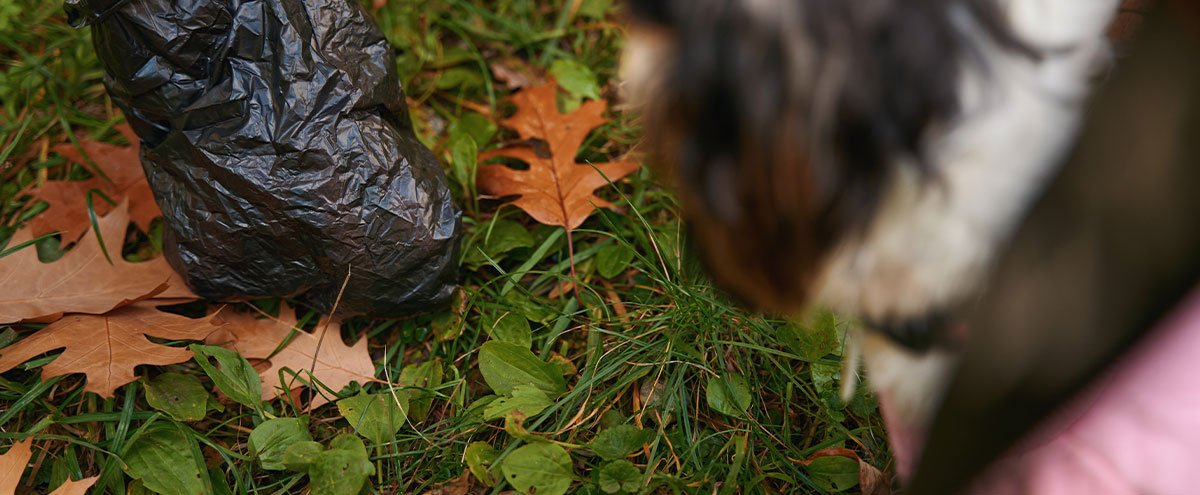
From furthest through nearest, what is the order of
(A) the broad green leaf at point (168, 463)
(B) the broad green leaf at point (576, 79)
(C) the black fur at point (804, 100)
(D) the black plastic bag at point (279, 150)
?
(B) the broad green leaf at point (576, 79), (A) the broad green leaf at point (168, 463), (D) the black plastic bag at point (279, 150), (C) the black fur at point (804, 100)

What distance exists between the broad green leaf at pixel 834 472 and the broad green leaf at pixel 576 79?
3.81 ft

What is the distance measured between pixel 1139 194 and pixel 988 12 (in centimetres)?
24

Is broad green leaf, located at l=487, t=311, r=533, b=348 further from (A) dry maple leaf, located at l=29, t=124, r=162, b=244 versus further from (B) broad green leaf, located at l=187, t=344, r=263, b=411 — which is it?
(A) dry maple leaf, located at l=29, t=124, r=162, b=244

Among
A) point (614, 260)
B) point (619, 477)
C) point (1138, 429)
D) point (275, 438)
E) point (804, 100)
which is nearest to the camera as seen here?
point (804, 100)

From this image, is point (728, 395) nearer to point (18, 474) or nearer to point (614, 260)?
point (614, 260)

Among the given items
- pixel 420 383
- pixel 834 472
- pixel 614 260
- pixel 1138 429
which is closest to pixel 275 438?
pixel 420 383

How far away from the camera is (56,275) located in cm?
191

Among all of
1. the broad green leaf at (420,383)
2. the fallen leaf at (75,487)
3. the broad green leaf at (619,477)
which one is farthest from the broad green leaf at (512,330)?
the fallen leaf at (75,487)

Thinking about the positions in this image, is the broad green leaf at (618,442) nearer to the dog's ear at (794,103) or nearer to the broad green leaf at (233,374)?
the broad green leaf at (233,374)

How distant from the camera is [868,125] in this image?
2.81ft

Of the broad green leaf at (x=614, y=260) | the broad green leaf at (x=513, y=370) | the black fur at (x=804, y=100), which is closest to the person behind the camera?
the black fur at (x=804, y=100)

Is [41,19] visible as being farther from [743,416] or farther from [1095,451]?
[1095,451]

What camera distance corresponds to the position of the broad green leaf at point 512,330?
1938 mm

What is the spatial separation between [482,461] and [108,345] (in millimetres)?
855
